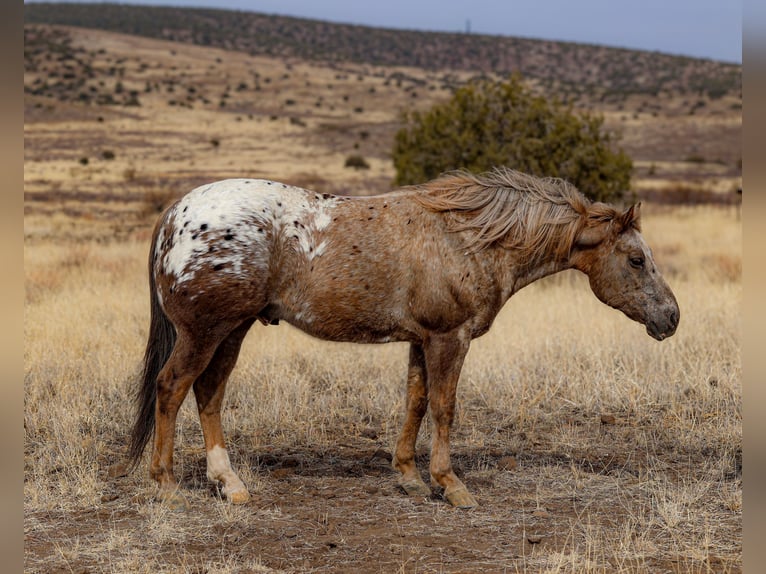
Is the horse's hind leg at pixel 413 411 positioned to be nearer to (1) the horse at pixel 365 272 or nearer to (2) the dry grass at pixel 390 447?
(1) the horse at pixel 365 272

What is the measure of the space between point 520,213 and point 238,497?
2705 millimetres

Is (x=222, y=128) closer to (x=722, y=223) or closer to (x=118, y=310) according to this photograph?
(x=722, y=223)

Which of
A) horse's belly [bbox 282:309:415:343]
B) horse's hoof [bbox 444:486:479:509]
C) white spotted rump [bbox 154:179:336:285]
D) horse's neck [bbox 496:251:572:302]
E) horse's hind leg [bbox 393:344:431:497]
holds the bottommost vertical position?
horse's hoof [bbox 444:486:479:509]

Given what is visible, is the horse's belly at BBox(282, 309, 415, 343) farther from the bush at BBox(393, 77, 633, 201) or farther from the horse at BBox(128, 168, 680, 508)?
the bush at BBox(393, 77, 633, 201)

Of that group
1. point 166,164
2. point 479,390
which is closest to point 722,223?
point 479,390

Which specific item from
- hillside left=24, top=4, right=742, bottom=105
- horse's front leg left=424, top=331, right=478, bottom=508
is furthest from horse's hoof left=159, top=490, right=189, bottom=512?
hillside left=24, top=4, right=742, bottom=105

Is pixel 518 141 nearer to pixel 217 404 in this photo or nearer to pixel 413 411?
pixel 413 411

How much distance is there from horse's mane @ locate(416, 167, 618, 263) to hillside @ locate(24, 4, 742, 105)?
93.3 meters

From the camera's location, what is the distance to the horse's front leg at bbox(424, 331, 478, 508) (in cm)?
549

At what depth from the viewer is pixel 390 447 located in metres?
6.84

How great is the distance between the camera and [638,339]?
31.1 feet

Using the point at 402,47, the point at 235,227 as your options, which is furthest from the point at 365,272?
the point at 402,47
